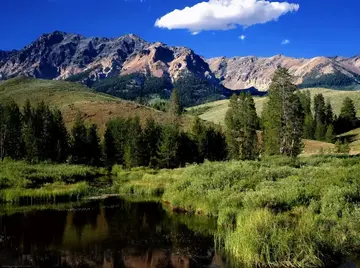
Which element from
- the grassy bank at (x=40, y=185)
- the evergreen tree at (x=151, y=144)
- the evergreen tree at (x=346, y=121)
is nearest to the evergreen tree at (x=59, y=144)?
the evergreen tree at (x=151, y=144)

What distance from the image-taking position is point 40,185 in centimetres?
5766

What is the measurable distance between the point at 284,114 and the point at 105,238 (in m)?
50.2

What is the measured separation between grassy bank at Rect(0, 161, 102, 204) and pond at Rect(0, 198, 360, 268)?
165 inches

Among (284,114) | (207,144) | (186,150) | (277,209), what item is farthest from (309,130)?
(277,209)

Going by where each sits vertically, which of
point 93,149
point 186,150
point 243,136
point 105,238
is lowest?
point 105,238

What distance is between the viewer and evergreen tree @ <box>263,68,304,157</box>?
Answer: 244ft

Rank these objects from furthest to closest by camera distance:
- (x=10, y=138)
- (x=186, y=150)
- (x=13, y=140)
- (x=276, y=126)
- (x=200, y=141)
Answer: (x=200, y=141)
(x=186, y=150)
(x=13, y=140)
(x=10, y=138)
(x=276, y=126)

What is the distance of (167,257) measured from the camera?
2659cm

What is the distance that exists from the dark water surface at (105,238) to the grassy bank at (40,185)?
5.88m

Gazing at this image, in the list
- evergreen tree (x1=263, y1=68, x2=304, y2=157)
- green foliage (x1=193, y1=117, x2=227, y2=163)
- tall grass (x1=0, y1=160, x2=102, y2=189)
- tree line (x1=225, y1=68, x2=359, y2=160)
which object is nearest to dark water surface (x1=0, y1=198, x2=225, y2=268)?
A: tall grass (x1=0, y1=160, x2=102, y2=189)

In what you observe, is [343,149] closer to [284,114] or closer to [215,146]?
[215,146]

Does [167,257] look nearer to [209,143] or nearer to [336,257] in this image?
[336,257]

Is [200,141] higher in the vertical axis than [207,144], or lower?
higher

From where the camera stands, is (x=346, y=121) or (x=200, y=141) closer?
(x=200, y=141)
